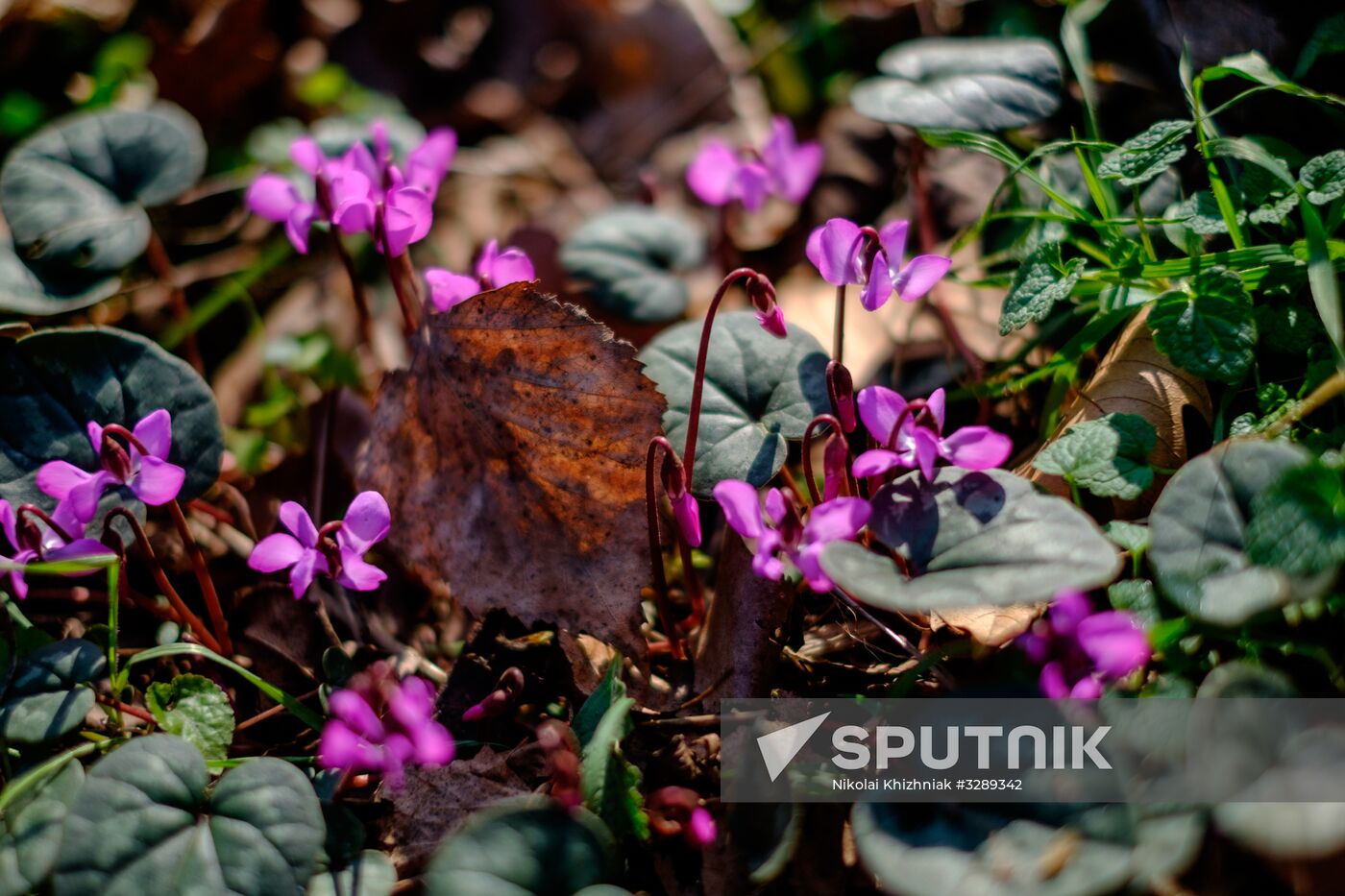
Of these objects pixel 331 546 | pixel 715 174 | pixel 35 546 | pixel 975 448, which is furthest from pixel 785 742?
pixel 715 174

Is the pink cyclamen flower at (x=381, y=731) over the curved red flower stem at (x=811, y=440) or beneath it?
beneath

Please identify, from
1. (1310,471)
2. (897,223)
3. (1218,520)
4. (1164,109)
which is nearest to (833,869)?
(1218,520)

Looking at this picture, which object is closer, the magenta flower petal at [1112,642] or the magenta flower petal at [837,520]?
the magenta flower petal at [1112,642]

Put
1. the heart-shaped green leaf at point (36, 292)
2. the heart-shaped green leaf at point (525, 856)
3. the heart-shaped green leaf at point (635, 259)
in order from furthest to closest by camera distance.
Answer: the heart-shaped green leaf at point (635, 259), the heart-shaped green leaf at point (36, 292), the heart-shaped green leaf at point (525, 856)

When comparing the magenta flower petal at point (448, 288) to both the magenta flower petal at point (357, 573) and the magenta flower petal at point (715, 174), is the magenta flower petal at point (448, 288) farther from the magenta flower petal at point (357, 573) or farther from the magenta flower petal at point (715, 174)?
the magenta flower petal at point (715, 174)

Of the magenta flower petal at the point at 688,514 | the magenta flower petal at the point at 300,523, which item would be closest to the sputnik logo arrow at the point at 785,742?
the magenta flower petal at the point at 688,514

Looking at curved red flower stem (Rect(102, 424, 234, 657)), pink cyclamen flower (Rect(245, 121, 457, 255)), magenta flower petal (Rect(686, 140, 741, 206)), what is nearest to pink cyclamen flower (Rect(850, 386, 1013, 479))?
pink cyclamen flower (Rect(245, 121, 457, 255))
